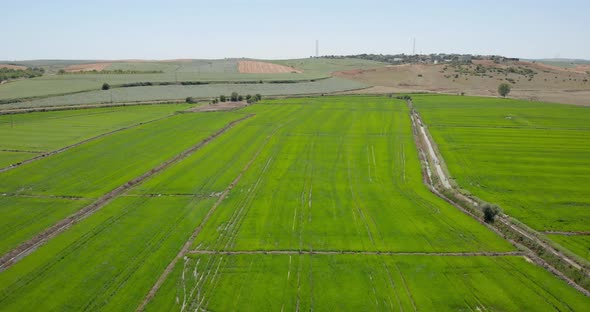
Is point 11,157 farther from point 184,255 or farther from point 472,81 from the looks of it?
point 472,81

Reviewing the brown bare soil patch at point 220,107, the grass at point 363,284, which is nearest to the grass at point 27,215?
the grass at point 363,284

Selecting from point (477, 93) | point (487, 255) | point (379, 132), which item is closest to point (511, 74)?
point (477, 93)

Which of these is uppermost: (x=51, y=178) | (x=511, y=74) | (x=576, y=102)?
(x=511, y=74)

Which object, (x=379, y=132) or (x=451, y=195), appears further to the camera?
(x=379, y=132)

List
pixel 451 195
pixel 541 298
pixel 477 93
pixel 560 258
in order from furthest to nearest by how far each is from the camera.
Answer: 1. pixel 477 93
2. pixel 451 195
3. pixel 560 258
4. pixel 541 298

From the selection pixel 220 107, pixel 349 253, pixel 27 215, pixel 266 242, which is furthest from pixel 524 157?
pixel 220 107

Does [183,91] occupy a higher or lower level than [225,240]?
higher

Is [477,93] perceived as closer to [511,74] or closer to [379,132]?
[511,74]
